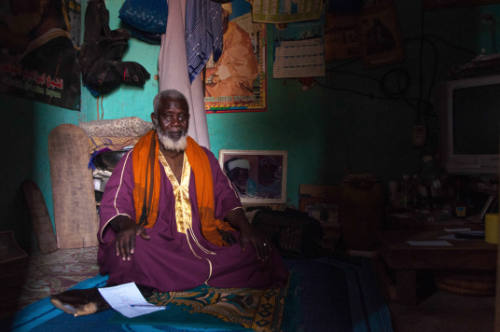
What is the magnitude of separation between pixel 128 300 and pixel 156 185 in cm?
70

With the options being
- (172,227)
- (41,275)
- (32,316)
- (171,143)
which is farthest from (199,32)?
(32,316)

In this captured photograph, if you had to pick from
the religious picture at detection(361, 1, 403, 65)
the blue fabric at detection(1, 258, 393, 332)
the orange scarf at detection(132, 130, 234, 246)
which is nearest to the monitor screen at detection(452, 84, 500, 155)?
the religious picture at detection(361, 1, 403, 65)

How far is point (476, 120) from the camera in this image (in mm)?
2701

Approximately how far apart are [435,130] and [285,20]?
5.85ft

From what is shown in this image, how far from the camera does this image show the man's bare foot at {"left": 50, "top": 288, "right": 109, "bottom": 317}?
175 cm

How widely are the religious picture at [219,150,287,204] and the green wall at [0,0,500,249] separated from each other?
100mm

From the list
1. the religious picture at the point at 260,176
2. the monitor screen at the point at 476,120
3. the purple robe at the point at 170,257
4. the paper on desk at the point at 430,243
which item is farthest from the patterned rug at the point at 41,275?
the monitor screen at the point at 476,120

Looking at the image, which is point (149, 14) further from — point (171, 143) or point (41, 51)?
point (171, 143)

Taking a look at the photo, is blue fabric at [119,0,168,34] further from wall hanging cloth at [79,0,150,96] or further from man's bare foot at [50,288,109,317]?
man's bare foot at [50,288,109,317]

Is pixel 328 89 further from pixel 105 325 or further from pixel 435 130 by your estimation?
pixel 105 325

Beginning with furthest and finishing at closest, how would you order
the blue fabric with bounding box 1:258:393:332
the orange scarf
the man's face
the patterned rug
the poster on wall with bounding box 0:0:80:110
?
the poster on wall with bounding box 0:0:80:110 < the man's face < the orange scarf < the patterned rug < the blue fabric with bounding box 1:258:393:332

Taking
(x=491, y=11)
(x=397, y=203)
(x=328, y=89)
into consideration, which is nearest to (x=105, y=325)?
(x=397, y=203)

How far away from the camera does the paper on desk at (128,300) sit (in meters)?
1.77

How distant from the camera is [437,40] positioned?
326 centimetres
